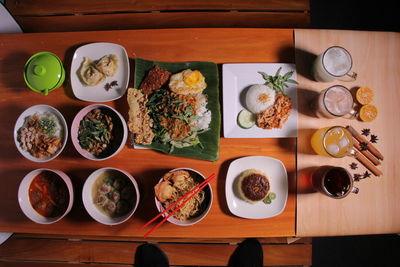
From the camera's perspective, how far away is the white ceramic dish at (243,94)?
2.01 metres

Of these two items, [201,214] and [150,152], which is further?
[150,152]

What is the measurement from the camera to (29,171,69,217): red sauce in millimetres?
1979

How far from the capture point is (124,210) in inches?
77.5

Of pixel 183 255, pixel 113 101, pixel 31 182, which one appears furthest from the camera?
pixel 183 255

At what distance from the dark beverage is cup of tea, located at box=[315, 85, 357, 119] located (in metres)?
0.41

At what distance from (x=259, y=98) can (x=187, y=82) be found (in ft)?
1.86

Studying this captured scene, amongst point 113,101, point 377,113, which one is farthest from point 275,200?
point 113,101

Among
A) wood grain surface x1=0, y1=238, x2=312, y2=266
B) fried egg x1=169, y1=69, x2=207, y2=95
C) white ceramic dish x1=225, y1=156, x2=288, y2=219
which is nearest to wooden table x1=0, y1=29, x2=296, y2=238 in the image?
white ceramic dish x1=225, y1=156, x2=288, y2=219

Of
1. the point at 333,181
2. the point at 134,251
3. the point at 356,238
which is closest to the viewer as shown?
the point at 333,181

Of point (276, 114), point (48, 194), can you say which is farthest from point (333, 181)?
point (48, 194)

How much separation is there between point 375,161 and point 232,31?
1541mm

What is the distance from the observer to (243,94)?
80.4 inches

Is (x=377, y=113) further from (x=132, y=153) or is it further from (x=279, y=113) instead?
(x=132, y=153)

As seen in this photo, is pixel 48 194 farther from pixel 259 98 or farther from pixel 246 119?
pixel 259 98
